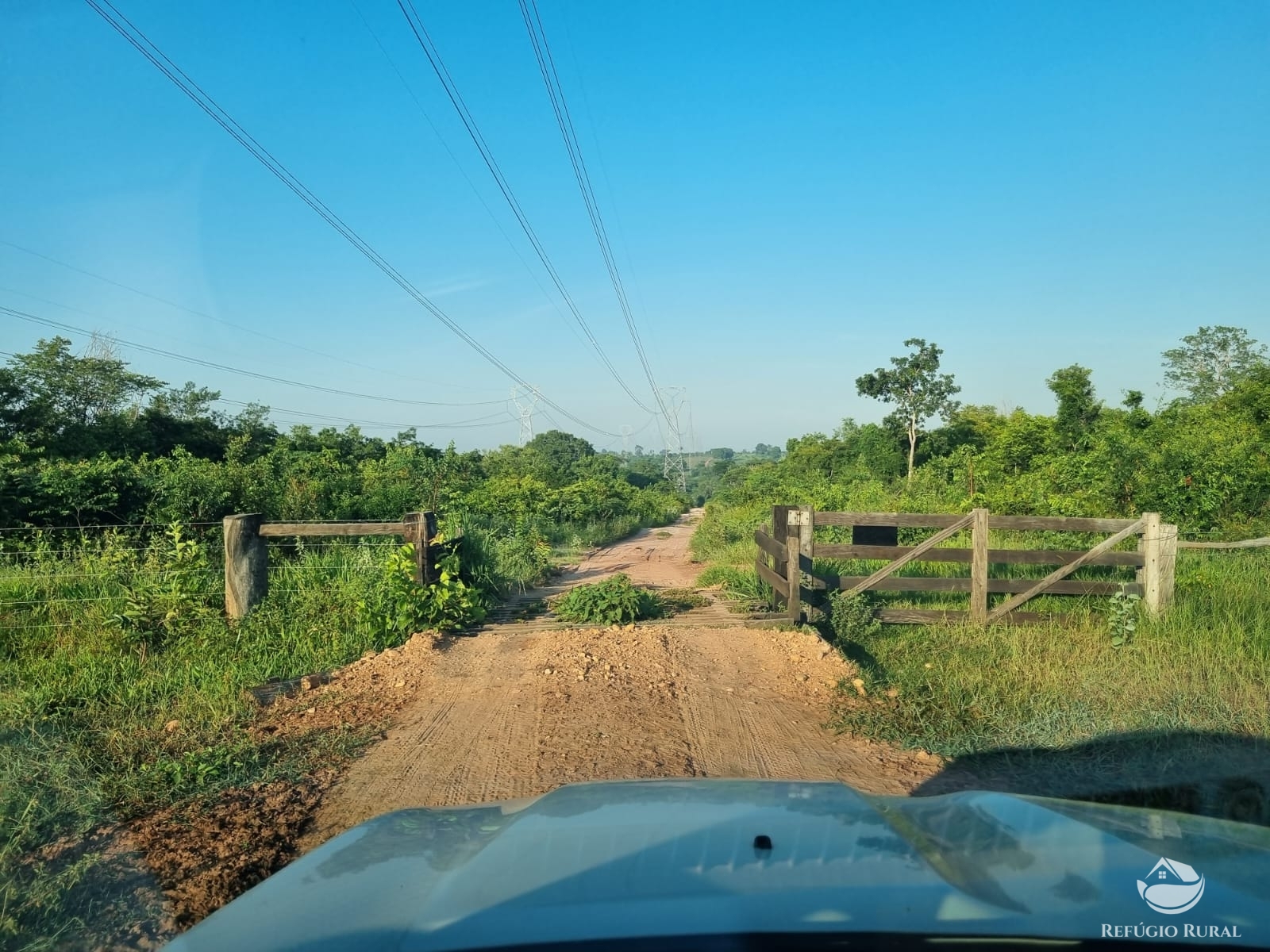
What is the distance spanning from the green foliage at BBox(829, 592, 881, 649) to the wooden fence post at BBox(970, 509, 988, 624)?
3.95ft

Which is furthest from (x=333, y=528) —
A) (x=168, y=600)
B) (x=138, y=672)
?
(x=138, y=672)

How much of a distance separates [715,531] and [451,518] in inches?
443

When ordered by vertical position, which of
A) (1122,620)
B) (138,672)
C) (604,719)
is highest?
(1122,620)

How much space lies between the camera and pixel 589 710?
22.3 ft

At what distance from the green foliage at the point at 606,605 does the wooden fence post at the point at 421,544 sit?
164 cm

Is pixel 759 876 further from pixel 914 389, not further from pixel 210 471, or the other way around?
pixel 914 389

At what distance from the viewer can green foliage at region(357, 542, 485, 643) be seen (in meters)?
9.03

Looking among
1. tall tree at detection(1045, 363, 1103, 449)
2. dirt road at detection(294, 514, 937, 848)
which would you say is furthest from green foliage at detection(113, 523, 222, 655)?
tall tree at detection(1045, 363, 1103, 449)

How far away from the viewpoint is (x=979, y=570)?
9.80m

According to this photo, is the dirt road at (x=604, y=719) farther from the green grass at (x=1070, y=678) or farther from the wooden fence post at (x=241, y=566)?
the wooden fence post at (x=241, y=566)

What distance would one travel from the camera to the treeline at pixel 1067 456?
1504 cm

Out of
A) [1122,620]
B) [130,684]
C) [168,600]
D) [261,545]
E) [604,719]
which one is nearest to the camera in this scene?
[604,719]

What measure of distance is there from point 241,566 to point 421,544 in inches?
78.2

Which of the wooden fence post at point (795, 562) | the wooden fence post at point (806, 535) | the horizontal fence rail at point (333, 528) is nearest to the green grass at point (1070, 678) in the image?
the wooden fence post at point (795, 562)
